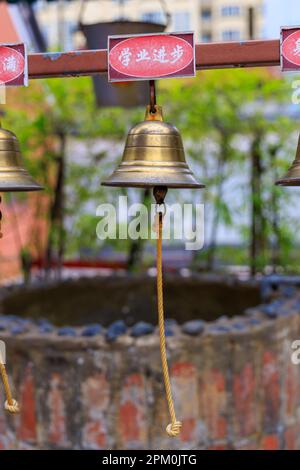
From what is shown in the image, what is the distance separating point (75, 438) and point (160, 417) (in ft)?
1.47

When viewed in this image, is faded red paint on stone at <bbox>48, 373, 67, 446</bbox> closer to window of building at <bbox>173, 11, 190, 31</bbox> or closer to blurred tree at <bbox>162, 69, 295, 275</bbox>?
blurred tree at <bbox>162, 69, 295, 275</bbox>

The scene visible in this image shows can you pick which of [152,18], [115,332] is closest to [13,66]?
[115,332]

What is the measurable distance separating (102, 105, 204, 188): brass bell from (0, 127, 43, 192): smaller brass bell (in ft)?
0.92

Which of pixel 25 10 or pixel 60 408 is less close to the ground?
pixel 25 10

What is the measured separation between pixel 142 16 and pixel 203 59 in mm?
8462

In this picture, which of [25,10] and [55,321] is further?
[25,10]

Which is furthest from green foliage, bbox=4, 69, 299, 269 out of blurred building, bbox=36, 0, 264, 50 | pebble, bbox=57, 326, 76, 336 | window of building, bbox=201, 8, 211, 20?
window of building, bbox=201, 8, 211, 20

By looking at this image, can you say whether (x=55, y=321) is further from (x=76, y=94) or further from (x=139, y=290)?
(x=76, y=94)

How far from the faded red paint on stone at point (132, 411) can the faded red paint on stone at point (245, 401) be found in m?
0.52

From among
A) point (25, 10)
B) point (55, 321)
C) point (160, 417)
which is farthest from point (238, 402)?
point (25, 10)

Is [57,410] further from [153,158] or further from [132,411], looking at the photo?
[153,158]

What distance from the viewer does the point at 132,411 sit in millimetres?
3061
